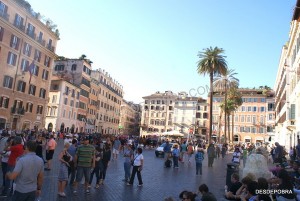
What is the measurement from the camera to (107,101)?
8706 cm

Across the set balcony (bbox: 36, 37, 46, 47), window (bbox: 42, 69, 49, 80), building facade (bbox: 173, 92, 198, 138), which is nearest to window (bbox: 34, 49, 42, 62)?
balcony (bbox: 36, 37, 46, 47)

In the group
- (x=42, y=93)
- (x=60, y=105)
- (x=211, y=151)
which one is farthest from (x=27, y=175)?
(x=60, y=105)

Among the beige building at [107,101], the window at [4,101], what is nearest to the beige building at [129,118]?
the beige building at [107,101]

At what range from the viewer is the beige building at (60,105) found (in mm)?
58938

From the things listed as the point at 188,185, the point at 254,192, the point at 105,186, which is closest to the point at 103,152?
the point at 105,186

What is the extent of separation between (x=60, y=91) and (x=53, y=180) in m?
48.9

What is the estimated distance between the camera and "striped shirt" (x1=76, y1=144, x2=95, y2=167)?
10.3m

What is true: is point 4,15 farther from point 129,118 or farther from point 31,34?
point 129,118

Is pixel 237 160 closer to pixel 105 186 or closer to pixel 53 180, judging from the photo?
pixel 105 186

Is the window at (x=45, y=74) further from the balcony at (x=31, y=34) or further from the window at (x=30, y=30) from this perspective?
the window at (x=30, y=30)

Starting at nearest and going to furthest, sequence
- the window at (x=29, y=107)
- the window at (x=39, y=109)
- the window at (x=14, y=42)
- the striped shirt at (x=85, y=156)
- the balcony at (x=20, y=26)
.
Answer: the striped shirt at (x=85, y=156) < the window at (x=14, y=42) < the balcony at (x=20, y=26) < the window at (x=29, y=107) < the window at (x=39, y=109)

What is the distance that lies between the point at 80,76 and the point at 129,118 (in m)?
67.5

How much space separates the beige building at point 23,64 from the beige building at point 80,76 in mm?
14497

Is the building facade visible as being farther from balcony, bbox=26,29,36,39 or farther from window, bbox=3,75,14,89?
window, bbox=3,75,14,89
